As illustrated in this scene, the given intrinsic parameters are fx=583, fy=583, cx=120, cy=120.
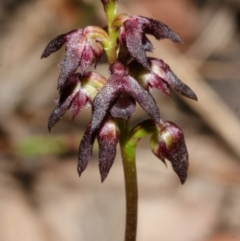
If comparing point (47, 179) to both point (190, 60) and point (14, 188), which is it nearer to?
point (14, 188)

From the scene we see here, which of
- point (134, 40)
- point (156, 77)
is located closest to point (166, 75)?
point (156, 77)

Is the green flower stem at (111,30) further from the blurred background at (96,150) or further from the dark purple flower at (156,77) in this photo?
the blurred background at (96,150)

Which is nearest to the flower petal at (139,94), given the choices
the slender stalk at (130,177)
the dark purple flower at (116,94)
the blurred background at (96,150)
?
the dark purple flower at (116,94)

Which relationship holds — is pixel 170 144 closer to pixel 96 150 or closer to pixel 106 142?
pixel 106 142

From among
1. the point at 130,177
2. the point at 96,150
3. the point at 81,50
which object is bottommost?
the point at 96,150

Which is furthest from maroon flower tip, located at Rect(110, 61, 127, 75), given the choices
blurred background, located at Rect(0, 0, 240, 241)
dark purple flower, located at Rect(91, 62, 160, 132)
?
blurred background, located at Rect(0, 0, 240, 241)
